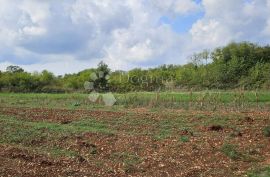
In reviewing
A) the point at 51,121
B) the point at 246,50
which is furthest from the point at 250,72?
the point at 51,121

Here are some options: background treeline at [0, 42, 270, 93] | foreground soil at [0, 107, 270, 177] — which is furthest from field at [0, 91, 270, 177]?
background treeline at [0, 42, 270, 93]

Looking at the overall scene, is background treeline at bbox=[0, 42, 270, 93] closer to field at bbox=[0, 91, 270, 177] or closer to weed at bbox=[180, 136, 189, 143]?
field at bbox=[0, 91, 270, 177]

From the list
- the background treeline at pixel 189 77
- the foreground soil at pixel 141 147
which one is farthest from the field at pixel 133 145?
the background treeline at pixel 189 77

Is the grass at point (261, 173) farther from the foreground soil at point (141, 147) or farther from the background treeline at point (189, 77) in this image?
the background treeline at point (189, 77)

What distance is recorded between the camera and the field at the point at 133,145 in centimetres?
1259

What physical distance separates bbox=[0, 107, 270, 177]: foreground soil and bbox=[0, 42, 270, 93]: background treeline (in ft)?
96.7

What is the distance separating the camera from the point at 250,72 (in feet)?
179

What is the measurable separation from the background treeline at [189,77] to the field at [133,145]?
28617mm

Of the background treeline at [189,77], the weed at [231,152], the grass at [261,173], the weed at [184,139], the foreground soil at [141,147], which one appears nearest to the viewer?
the grass at [261,173]

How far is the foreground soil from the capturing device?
41.2 feet

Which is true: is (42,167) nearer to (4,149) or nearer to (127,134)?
(4,149)

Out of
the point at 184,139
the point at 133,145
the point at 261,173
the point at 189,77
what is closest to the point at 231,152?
the point at 261,173

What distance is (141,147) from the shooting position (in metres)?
15.4

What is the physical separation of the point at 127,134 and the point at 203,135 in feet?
9.36
